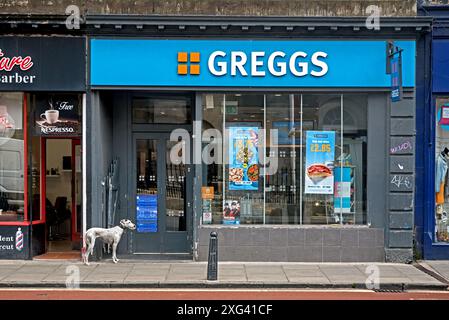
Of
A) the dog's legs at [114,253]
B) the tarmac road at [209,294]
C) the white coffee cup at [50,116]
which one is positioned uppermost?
the white coffee cup at [50,116]

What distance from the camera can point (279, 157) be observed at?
499 inches

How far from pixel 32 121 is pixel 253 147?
16.6 ft

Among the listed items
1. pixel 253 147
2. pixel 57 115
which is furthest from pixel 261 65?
pixel 57 115

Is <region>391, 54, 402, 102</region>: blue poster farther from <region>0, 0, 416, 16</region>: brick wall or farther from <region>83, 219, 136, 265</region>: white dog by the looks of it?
<region>83, 219, 136, 265</region>: white dog

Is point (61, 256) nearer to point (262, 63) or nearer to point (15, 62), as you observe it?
point (15, 62)

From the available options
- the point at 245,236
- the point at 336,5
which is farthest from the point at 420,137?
the point at 245,236

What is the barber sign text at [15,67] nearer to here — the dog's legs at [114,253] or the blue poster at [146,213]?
the blue poster at [146,213]

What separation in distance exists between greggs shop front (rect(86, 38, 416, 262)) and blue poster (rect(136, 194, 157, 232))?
0.9 inches

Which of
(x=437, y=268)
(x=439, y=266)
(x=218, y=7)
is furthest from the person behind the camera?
(x=218, y=7)

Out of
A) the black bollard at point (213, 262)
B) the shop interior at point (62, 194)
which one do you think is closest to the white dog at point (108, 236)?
the shop interior at point (62, 194)

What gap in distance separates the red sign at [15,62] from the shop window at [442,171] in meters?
9.30

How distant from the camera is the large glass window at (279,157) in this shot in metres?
12.6

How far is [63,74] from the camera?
1212 centimetres

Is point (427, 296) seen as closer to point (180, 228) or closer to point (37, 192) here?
point (180, 228)
